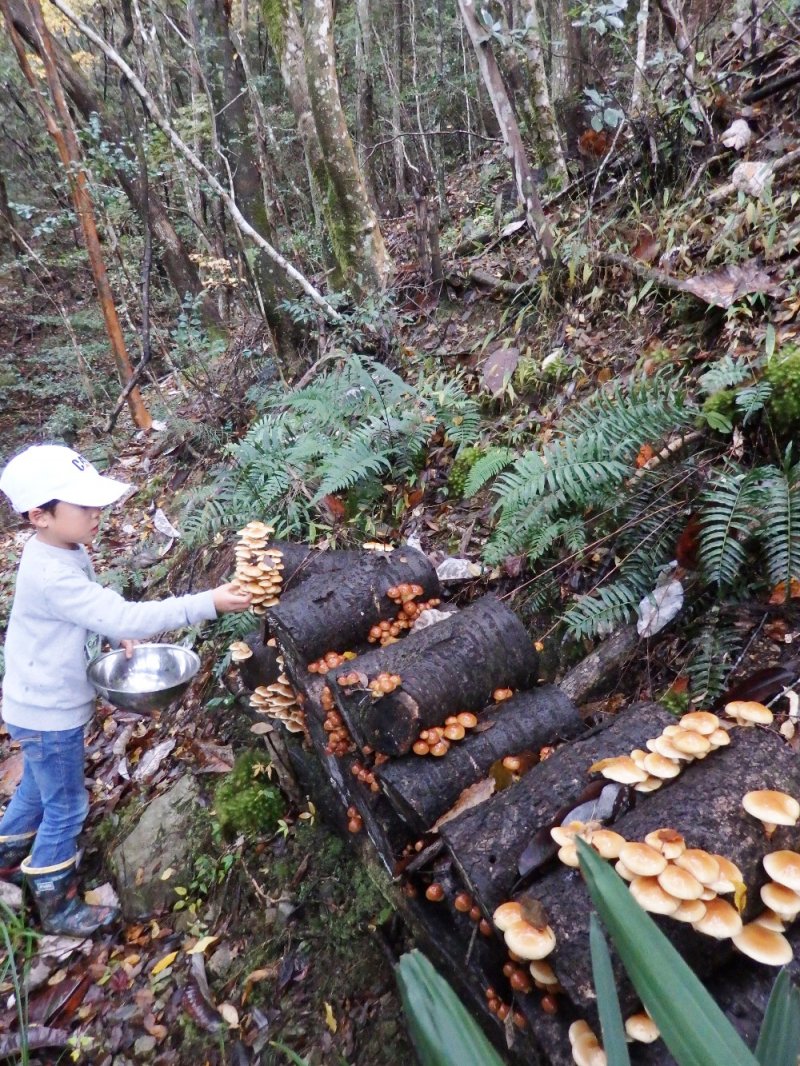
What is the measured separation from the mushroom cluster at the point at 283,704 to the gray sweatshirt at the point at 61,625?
0.53 meters

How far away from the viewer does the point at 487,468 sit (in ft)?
13.6

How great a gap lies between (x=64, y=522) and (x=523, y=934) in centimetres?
280

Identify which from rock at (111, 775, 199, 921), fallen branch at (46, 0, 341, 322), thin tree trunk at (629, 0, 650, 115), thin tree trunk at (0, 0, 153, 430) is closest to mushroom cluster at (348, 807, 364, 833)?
rock at (111, 775, 199, 921)

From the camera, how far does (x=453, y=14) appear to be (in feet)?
52.7

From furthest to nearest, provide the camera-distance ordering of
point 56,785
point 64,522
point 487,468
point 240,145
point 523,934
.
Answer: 1. point 240,145
2. point 487,468
3. point 56,785
4. point 64,522
5. point 523,934

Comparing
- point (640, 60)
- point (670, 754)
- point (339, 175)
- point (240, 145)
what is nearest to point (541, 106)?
point (640, 60)

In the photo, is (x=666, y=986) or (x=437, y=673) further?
(x=437, y=673)

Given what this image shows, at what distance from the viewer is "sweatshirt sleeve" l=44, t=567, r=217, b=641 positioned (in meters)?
3.15

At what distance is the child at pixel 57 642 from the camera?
3.09m

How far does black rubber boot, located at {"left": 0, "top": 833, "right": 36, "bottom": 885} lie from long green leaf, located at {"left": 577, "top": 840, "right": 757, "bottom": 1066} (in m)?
4.20

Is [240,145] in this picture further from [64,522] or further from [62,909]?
[62,909]

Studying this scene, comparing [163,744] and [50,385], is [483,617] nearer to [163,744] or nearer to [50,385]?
[163,744]

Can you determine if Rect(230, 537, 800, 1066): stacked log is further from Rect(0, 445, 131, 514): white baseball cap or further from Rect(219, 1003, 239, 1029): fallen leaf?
Rect(0, 445, 131, 514): white baseball cap

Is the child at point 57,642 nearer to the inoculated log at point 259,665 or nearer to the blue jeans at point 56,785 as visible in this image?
the blue jeans at point 56,785
